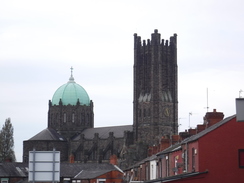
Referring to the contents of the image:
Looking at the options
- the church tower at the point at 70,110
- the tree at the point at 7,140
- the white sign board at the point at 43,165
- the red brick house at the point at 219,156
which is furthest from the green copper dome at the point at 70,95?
the white sign board at the point at 43,165

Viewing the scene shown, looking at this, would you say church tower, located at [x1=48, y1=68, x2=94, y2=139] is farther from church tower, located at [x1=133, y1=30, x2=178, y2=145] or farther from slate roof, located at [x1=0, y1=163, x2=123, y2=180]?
slate roof, located at [x1=0, y1=163, x2=123, y2=180]

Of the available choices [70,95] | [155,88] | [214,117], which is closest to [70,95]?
[70,95]

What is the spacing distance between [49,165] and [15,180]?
4246 cm

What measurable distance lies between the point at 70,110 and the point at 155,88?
103 feet

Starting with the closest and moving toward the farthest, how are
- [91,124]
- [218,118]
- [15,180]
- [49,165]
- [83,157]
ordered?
[49,165] < [218,118] < [15,180] < [83,157] < [91,124]

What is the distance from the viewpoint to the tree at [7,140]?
472ft

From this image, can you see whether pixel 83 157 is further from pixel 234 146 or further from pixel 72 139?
pixel 234 146

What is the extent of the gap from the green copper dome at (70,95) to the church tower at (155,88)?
78.8 feet

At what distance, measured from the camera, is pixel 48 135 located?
17712 centimetres

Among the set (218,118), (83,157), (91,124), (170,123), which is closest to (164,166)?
(218,118)

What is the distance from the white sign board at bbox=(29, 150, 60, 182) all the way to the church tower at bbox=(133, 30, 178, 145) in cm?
12244

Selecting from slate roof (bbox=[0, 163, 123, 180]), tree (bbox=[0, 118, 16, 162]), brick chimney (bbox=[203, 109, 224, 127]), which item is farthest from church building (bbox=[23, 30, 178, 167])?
brick chimney (bbox=[203, 109, 224, 127])

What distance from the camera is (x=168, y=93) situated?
16600 centimetres

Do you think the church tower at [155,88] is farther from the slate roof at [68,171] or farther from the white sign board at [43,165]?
the white sign board at [43,165]
